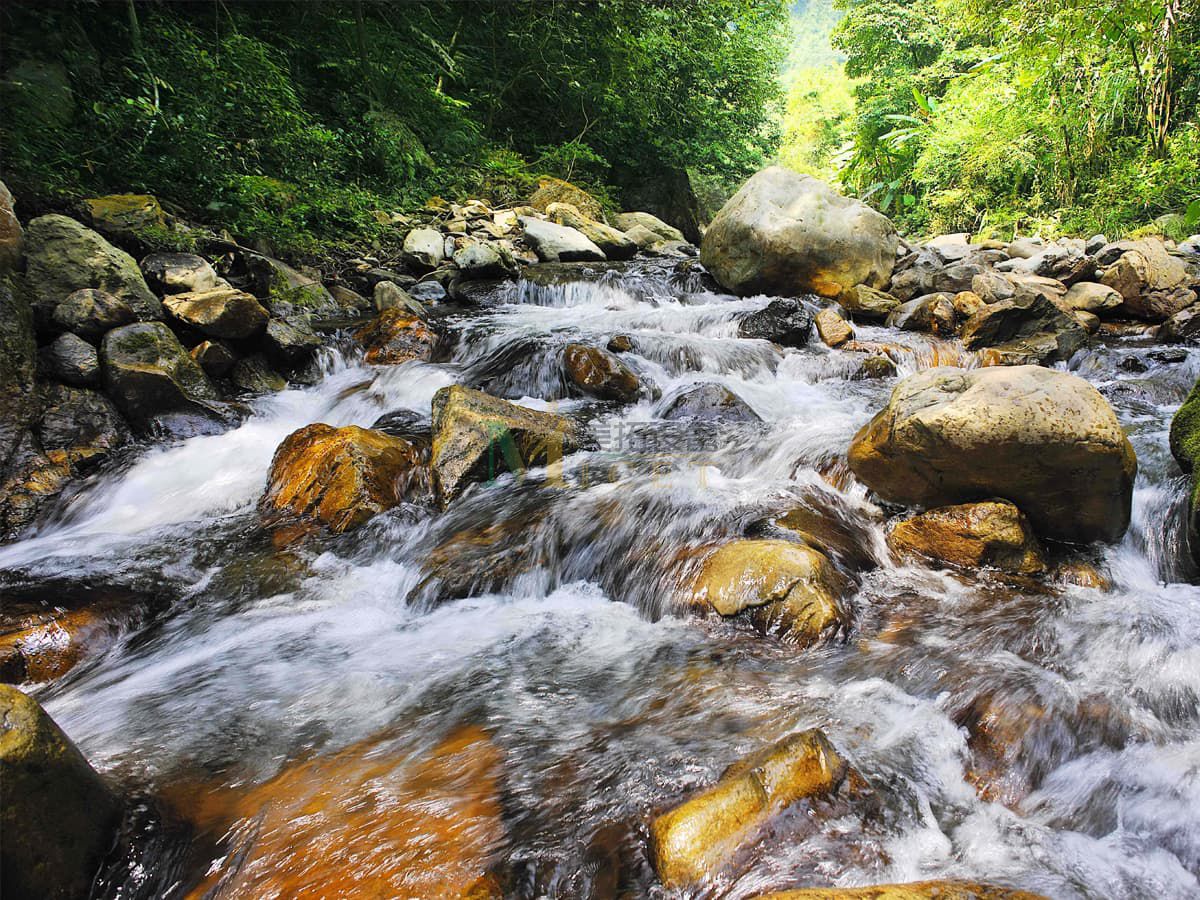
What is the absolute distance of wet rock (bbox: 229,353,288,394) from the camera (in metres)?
5.72

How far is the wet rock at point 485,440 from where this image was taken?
445 centimetres

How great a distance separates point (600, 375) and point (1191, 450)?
4380 mm

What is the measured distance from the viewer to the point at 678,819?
1.79 metres

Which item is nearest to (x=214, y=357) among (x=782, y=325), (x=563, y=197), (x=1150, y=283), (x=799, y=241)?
(x=782, y=325)

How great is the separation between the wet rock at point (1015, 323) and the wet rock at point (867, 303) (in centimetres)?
133

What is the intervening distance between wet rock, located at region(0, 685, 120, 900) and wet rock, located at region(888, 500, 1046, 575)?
3.76 m

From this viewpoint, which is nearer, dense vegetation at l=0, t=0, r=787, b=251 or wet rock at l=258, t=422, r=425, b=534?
wet rock at l=258, t=422, r=425, b=534

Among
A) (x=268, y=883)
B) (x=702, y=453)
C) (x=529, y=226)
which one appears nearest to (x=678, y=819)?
(x=268, y=883)

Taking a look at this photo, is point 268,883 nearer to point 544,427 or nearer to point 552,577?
point 552,577

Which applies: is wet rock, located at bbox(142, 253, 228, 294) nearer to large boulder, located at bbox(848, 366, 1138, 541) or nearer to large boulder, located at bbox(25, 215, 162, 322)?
large boulder, located at bbox(25, 215, 162, 322)

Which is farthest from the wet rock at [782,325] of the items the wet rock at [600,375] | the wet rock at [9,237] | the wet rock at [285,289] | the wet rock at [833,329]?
the wet rock at [9,237]

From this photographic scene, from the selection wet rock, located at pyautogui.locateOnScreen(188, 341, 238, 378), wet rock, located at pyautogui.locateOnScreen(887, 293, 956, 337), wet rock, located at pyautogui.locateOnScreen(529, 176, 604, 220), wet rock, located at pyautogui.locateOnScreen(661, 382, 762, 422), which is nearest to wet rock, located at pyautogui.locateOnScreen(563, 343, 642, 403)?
wet rock, located at pyautogui.locateOnScreen(661, 382, 762, 422)

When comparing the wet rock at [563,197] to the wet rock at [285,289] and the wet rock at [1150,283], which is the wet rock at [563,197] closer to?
the wet rock at [285,289]

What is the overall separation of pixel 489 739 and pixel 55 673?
2.15 meters
